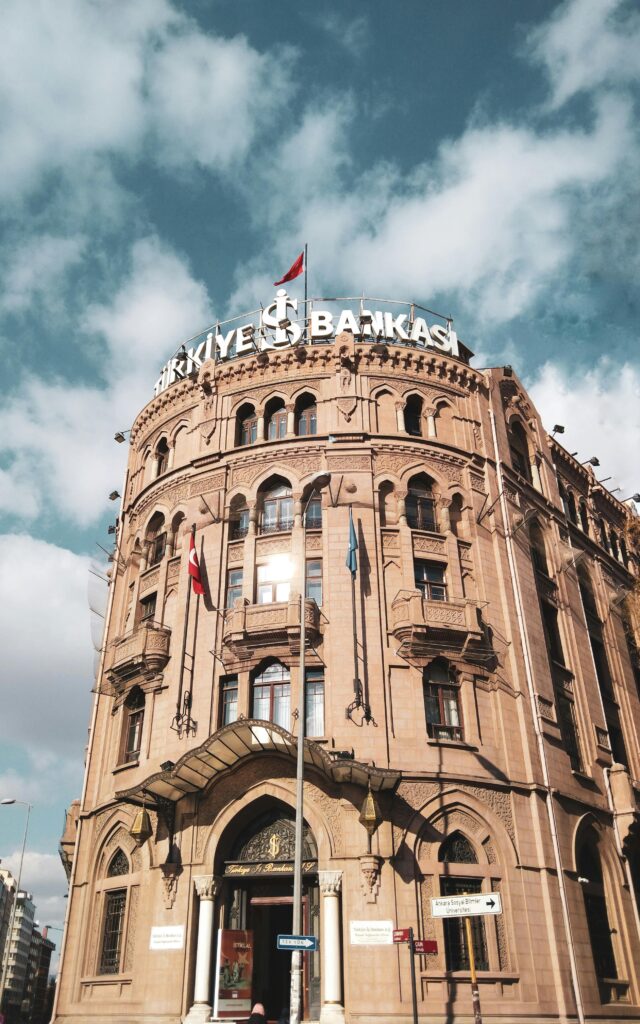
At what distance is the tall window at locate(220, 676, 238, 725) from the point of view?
3106cm

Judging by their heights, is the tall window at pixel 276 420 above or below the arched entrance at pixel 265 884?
above

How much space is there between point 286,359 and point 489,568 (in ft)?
43.9

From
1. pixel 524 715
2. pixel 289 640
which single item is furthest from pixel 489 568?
pixel 289 640

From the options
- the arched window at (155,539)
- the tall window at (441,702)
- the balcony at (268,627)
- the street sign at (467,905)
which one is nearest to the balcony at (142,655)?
the balcony at (268,627)

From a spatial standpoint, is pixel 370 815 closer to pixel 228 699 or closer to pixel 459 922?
pixel 459 922

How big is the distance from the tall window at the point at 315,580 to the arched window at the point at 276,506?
2.21 m

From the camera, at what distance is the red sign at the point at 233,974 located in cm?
2555

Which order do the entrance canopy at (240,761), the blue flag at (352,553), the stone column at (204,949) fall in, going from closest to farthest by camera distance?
the stone column at (204,949)
the entrance canopy at (240,761)
the blue flag at (352,553)

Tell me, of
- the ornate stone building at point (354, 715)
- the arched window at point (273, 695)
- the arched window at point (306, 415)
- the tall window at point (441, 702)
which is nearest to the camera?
the ornate stone building at point (354, 715)

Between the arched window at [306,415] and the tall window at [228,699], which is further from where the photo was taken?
the arched window at [306,415]

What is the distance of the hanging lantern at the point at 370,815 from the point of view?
2598 centimetres

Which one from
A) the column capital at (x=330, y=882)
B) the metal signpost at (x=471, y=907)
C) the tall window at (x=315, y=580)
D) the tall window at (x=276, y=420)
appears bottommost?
the metal signpost at (x=471, y=907)

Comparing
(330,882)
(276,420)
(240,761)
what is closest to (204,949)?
(330,882)

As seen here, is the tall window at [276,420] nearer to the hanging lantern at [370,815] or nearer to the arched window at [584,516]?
the hanging lantern at [370,815]
